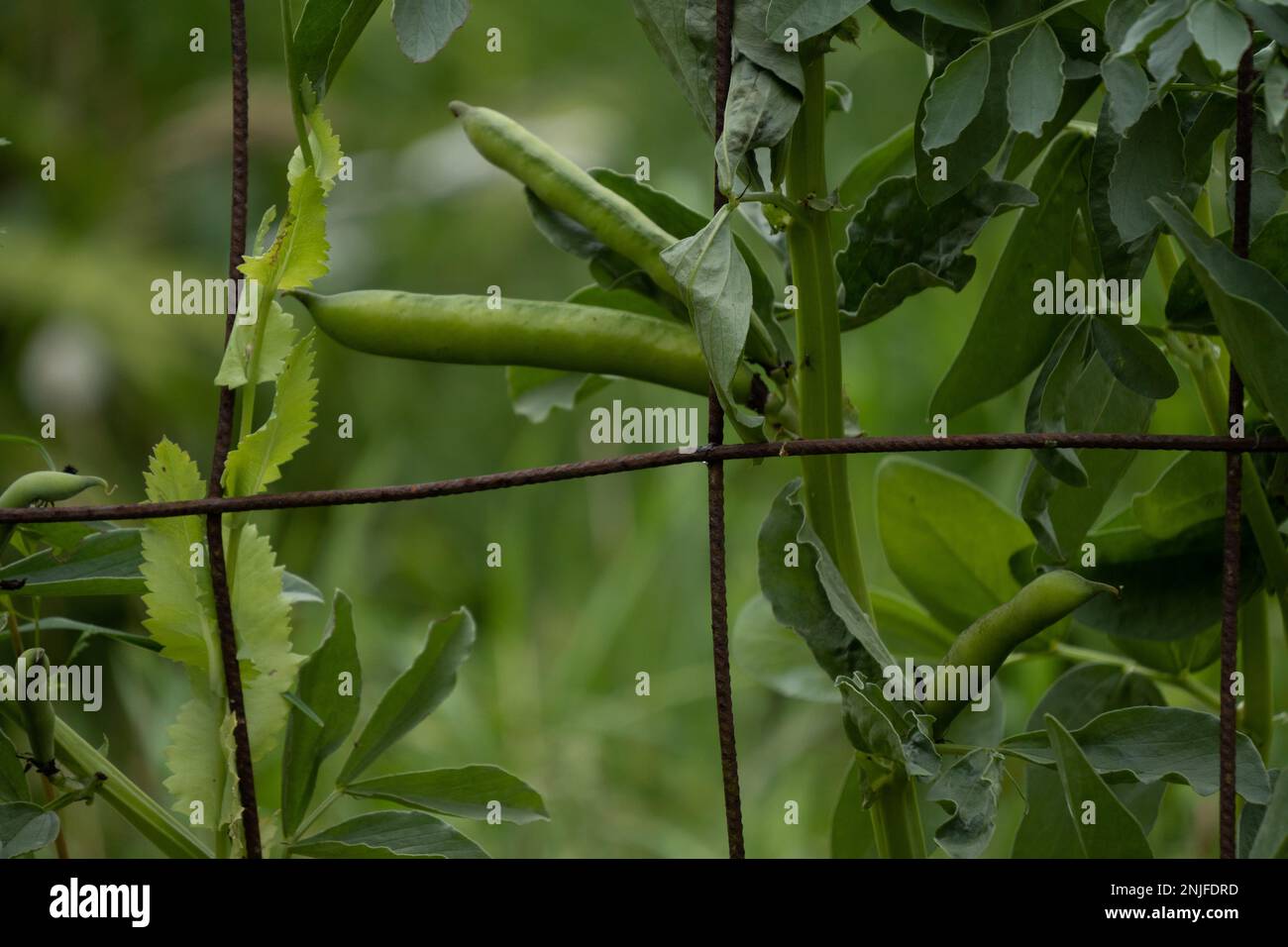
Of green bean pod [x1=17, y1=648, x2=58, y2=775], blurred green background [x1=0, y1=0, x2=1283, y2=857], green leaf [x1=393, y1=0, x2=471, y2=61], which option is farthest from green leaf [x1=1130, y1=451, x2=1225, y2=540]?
blurred green background [x1=0, y1=0, x2=1283, y2=857]

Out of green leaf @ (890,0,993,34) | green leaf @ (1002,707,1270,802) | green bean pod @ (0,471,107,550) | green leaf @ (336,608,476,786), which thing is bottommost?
green leaf @ (1002,707,1270,802)

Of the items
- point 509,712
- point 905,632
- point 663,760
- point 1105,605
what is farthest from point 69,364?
point 1105,605

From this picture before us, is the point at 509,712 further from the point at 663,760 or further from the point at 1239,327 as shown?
the point at 1239,327

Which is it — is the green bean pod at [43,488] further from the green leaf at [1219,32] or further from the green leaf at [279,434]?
the green leaf at [1219,32]

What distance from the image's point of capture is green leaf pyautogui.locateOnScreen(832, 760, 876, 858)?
23.8 inches

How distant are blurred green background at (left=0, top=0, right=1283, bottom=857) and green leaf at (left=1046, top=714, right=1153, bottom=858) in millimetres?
698

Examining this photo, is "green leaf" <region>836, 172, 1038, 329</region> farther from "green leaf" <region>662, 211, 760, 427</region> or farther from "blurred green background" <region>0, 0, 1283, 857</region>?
"blurred green background" <region>0, 0, 1283, 857</region>

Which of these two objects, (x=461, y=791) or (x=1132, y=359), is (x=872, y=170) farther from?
(x=461, y=791)

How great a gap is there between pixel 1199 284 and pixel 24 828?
473 mm

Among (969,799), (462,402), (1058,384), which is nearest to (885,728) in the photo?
(969,799)

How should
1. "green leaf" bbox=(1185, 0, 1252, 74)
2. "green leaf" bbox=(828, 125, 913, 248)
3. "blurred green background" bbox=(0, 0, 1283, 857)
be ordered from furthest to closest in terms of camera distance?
"blurred green background" bbox=(0, 0, 1283, 857)
"green leaf" bbox=(828, 125, 913, 248)
"green leaf" bbox=(1185, 0, 1252, 74)

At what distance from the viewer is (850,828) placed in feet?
2.01

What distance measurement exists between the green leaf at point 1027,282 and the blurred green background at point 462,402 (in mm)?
692

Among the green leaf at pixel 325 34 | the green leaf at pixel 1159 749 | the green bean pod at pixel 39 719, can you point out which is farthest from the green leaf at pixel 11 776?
the green leaf at pixel 1159 749
